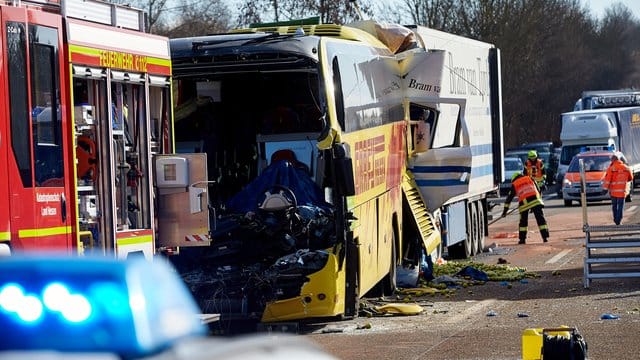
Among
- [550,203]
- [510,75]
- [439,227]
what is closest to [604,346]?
[439,227]

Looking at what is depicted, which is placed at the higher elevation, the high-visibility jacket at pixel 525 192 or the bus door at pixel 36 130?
the bus door at pixel 36 130

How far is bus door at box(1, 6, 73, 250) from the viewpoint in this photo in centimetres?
934

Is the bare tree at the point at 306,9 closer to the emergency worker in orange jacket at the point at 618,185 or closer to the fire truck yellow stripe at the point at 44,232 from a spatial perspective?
the emergency worker in orange jacket at the point at 618,185

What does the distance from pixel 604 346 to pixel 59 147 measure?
5.18 meters

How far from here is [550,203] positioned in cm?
4456

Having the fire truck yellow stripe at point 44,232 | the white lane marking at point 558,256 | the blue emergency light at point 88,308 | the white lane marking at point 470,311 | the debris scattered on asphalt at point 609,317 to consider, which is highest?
the blue emergency light at point 88,308

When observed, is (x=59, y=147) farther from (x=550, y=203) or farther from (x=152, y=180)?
(x=550, y=203)

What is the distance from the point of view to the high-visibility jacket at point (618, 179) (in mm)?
29366

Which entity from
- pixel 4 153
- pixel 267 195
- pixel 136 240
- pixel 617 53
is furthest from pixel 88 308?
pixel 617 53

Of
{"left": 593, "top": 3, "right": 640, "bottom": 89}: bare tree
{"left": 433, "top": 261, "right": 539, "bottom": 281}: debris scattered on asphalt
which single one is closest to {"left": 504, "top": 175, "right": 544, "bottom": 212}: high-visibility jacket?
{"left": 433, "top": 261, "right": 539, "bottom": 281}: debris scattered on asphalt

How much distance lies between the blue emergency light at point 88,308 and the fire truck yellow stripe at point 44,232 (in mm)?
6535

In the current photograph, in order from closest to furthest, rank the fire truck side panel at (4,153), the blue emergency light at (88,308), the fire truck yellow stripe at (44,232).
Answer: the blue emergency light at (88,308) < the fire truck side panel at (4,153) < the fire truck yellow stripe at (44,232)

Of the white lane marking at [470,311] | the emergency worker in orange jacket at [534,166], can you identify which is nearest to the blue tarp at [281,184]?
the white lane marking at [470,311]

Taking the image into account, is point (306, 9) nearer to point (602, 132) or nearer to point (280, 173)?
point (602, 132)
